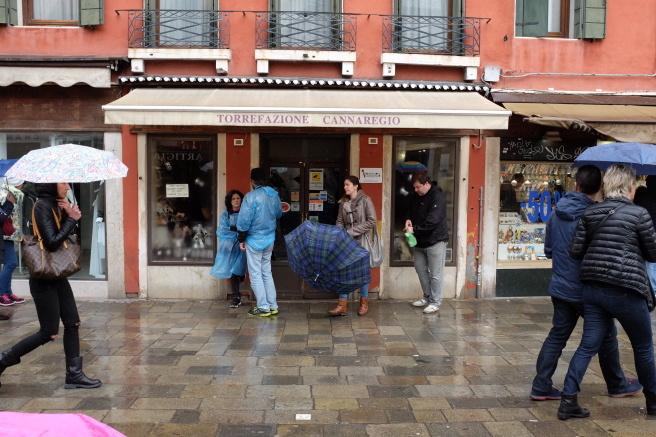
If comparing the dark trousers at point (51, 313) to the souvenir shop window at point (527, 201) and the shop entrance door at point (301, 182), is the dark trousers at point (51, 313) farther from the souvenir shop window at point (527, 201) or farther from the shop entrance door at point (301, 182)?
the souvenir shop window at point (527, 201)

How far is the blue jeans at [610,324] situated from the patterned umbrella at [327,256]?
3337mm

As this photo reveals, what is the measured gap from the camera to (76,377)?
5.12 meters

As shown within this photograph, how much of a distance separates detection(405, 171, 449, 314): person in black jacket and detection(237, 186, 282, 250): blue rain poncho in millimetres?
1763

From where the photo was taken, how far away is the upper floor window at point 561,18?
895cm

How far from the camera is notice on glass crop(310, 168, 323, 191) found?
8.97 metres

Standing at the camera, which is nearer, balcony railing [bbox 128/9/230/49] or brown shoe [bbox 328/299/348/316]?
brown shoe [bbox 328/299/348/316]

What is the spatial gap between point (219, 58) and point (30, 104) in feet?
9.04

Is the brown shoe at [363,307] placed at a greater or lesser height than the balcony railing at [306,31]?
lesser

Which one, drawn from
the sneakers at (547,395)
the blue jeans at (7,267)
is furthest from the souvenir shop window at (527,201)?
the blue jeans at (7,267)

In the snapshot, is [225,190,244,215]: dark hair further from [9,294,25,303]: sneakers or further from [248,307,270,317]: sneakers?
[9,294,25,303]: sneakers

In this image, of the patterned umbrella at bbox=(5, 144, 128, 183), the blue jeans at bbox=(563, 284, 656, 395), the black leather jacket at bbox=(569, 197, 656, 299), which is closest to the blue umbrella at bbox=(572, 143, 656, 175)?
the black leather jacket at bbox=(569, 197, 656, 299)

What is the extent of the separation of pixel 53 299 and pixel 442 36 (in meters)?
6.48

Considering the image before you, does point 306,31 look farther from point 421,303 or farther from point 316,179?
point 421,303

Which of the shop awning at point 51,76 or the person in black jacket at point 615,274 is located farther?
the shop awning at point 51,76
